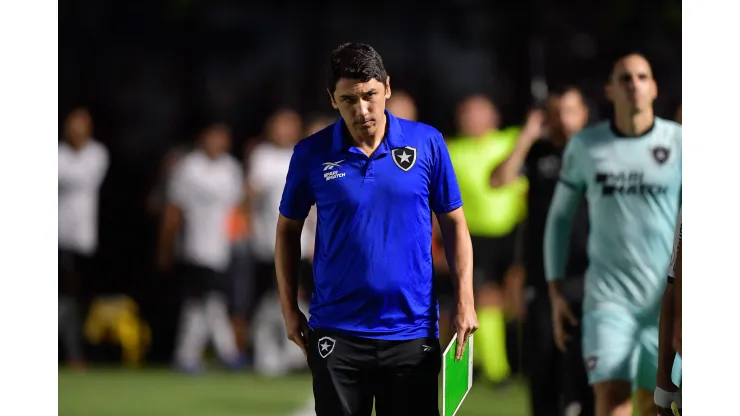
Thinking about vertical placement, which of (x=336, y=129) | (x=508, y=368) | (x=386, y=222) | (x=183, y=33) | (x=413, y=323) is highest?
(x=183, y=33)

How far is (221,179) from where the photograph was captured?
11688 mm

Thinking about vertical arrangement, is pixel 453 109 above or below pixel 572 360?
above

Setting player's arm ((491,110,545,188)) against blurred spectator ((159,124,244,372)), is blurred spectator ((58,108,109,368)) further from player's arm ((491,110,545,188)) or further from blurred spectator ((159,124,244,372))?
player's arm ((491,110,545,188))

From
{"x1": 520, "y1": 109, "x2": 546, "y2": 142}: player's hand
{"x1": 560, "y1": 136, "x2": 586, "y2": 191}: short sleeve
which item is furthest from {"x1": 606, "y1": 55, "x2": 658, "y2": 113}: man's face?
{"x1": 520, "y1": 109, "x2": 546, "y2": 142}: player's hand

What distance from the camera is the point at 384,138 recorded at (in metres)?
4.98

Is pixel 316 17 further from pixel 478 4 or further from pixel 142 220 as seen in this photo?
pixel 142 220

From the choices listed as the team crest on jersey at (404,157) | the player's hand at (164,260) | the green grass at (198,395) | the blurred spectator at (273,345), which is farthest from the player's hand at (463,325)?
the player's hand at (164,260)

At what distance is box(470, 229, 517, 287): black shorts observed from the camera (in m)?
10.3

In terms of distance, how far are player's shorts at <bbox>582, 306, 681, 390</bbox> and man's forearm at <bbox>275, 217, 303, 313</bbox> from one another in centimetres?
195

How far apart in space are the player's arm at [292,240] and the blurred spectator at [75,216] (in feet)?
22.1

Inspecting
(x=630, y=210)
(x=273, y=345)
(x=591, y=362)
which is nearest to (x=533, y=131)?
(x=630, y=210)

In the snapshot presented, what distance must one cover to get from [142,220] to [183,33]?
180 cm
